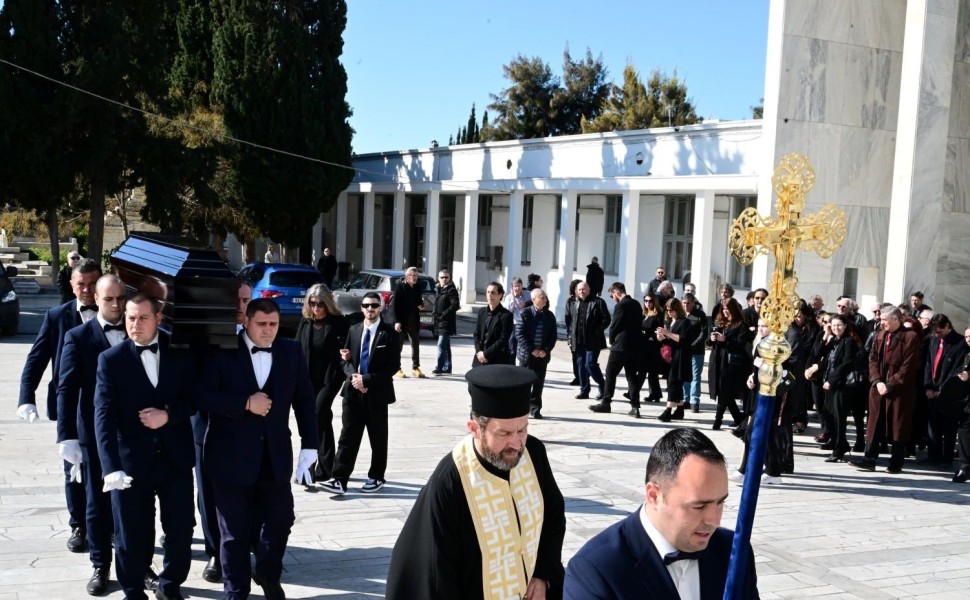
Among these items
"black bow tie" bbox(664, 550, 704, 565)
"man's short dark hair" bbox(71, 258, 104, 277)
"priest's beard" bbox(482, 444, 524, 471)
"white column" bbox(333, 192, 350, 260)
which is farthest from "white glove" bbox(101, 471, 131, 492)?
"white column" bbox(333, 192, 350, 260)

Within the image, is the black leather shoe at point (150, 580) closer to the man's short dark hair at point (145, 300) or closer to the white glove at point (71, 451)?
the white glove at point (71, 451)

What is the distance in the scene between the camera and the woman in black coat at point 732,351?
1294 centimetres

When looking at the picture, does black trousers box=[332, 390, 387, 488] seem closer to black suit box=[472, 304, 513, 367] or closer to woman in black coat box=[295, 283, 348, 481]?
woman in black coat box=[295, 283, 348, 481]

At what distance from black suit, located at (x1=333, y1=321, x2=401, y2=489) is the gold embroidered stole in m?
5.02

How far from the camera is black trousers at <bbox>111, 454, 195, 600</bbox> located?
20.5 feet

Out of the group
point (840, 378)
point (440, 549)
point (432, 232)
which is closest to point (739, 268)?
point (432, 232)

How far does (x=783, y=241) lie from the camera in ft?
13.1

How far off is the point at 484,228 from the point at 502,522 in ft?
114

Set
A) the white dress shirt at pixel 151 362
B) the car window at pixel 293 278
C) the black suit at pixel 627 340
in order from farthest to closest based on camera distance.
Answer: the car window at pixel 293 278 → the black suit at pixel 627 340 → the white dress shirt at pixel 151 362

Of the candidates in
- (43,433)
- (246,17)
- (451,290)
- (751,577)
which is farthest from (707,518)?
(246,17)

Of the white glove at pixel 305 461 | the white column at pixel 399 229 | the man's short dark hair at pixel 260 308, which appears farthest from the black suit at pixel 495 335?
the white column at pixel 399 229

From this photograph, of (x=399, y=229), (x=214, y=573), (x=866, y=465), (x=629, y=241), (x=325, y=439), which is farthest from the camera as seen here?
(x=399, y=229)

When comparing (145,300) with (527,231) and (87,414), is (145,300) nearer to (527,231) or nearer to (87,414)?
(87,414)

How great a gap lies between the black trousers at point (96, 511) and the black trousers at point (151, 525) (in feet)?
0.85
